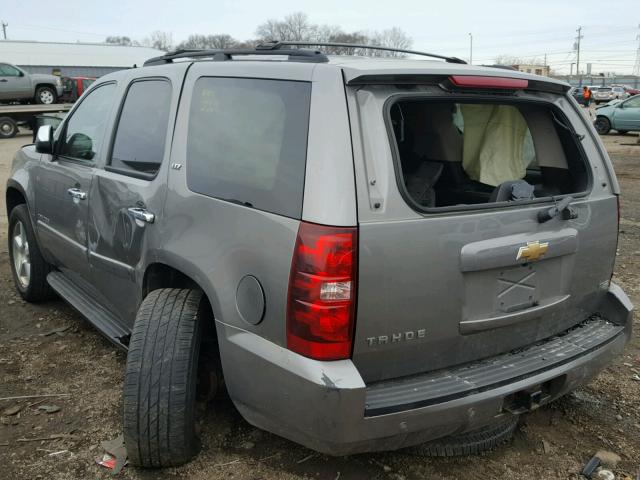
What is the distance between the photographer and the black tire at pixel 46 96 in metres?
23.9

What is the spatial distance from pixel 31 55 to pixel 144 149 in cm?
5092

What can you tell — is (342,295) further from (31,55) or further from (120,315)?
(31,55)

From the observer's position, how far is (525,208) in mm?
2535

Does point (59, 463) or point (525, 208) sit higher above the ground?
point (525, 208)

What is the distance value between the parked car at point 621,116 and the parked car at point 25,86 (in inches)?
828

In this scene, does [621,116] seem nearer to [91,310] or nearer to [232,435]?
[91,310]

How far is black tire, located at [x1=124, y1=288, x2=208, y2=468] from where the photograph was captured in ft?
8.35

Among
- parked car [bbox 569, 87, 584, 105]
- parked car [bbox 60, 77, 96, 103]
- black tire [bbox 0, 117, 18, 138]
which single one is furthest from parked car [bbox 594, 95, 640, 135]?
parked car [bbox 60, 77, 96, 103]

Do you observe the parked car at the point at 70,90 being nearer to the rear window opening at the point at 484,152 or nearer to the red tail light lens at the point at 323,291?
the rear window opening at the point at 484,152

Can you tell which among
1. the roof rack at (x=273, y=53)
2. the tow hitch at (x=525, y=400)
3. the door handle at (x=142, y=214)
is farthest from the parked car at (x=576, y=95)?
the door handle at (x=142, y=214)

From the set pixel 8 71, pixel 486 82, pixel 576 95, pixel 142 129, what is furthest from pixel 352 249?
pixel 8 71

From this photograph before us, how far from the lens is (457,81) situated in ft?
7.80

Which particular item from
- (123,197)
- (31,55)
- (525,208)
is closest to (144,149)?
(123,197)

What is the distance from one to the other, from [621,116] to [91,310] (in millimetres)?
20441
